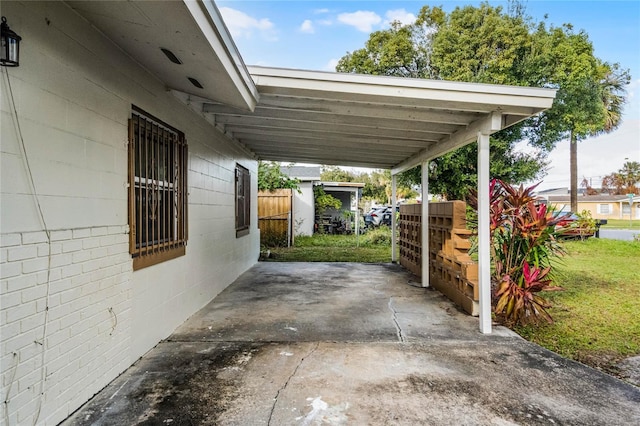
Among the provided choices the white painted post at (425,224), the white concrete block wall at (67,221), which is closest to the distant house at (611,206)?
the white painted post at (425,224)

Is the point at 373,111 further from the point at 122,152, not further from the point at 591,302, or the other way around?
the point at 591,302

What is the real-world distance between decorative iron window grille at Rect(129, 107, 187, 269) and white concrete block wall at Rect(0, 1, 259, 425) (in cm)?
13

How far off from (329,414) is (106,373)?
1692 millimetres

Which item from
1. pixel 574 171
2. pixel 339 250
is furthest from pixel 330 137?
pixel 574 171

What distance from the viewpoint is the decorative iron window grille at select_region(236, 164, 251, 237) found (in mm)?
7320

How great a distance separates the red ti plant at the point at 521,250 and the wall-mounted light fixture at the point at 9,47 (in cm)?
471

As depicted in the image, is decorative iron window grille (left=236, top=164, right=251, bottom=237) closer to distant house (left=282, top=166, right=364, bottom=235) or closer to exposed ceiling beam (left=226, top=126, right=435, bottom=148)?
exposed ceiling beam (left=226, top=126, right=435, bottom=148)

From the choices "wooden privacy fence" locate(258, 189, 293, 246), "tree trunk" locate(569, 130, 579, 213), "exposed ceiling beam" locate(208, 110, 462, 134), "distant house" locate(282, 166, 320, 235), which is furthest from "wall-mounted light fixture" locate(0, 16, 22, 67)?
"tree trunk" locate(569, 130, 579, 213)

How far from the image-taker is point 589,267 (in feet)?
27.6

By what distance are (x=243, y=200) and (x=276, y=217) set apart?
15.9 feet

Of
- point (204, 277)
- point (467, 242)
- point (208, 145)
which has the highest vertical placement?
point (208, 145)

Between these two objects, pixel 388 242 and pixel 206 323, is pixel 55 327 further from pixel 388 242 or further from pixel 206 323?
pixel 388 242

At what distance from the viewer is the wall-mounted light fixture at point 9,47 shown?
178 centimetres

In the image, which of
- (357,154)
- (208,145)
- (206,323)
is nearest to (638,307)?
A: (357,154)
